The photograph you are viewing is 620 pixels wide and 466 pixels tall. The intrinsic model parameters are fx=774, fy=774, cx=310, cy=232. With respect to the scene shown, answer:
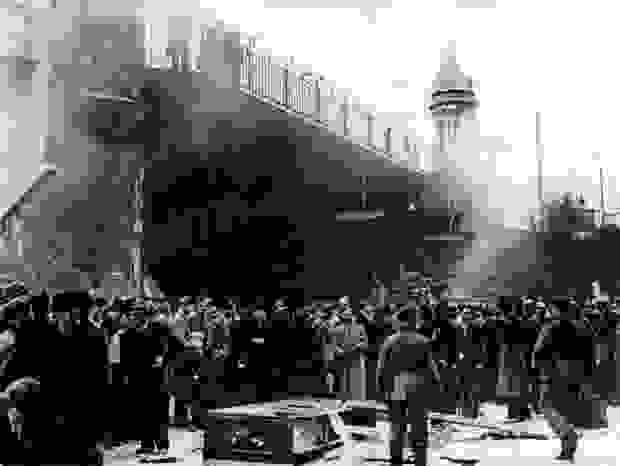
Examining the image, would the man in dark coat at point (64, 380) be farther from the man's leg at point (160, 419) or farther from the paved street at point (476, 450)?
the man's leg at point (160, 419)

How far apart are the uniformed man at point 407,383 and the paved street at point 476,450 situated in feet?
2.24

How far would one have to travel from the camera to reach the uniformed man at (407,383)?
7.63 metres

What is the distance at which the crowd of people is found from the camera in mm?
4723

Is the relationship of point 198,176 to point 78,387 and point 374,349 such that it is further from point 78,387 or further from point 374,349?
point 78,387

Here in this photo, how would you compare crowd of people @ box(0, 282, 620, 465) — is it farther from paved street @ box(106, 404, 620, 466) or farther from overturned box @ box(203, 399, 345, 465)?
overturned box @ box(203, 399, 345, 465)

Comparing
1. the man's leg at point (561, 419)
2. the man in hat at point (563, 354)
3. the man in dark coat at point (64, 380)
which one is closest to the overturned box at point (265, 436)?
the man's leg at point (561, 419)

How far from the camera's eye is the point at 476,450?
9211 mm

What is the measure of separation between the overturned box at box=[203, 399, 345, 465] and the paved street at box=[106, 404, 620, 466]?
1.41ft

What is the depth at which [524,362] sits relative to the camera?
468 inches

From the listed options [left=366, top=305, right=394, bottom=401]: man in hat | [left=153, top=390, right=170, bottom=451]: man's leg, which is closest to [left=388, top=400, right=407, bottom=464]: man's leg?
[left=153, top=390, right=170, bottom=451]: man's leg

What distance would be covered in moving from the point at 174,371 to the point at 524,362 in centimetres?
542

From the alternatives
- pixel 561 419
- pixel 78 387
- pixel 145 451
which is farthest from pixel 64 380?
pixel 561 419

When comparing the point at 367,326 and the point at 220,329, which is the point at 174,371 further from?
the point at 367,326

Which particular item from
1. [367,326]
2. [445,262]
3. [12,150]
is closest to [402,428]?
[367,326]
